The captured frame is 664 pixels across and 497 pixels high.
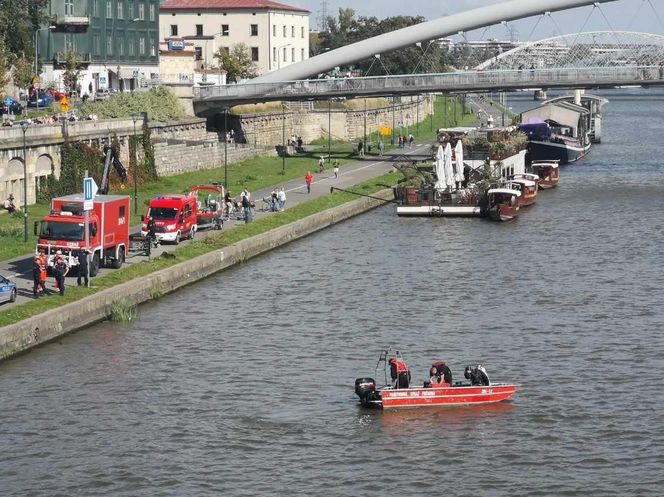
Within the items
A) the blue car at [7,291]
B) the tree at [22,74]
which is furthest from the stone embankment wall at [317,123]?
the blue car at [7,291]

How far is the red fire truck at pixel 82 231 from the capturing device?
180ft

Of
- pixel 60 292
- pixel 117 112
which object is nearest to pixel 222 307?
Result: pixel 60 292

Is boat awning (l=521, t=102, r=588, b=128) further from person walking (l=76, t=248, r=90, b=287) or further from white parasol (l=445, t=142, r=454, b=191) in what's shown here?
person walking (l=76, t=248, r=90, b=287)

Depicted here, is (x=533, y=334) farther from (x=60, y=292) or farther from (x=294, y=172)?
(x=294, y=172)

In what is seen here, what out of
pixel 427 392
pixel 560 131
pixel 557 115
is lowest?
pixel 427 392

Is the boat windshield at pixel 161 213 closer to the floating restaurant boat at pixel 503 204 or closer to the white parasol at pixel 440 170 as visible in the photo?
the floating restaurant boat at pixel 503 204

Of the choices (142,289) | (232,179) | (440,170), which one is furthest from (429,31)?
(142,289)

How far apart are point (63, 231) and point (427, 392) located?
63.5 ft

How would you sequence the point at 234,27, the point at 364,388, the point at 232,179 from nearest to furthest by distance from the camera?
1. the point at 364,388
2. the point at 232,179
3. the point at 234,27

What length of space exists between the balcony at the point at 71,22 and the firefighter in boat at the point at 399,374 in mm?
76869

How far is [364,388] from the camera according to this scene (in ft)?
132

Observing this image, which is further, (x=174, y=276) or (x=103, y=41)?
(x=103, y=41)

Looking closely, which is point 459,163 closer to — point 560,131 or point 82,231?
point 82,231

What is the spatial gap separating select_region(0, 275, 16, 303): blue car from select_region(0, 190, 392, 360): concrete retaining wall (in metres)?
1.68
